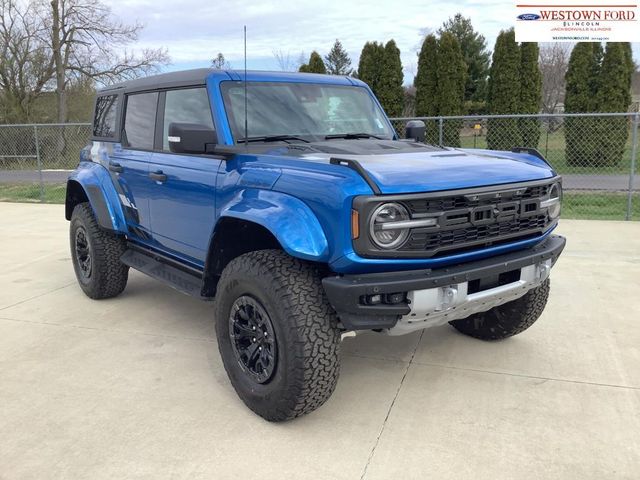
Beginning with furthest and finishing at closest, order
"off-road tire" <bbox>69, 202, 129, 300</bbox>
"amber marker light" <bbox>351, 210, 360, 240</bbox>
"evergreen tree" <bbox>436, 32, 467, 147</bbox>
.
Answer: "evergreen tree" <bbox>436, 32, 467, 147</bbox>, "off-road tire" <bbox>69, 202, 129, 300</bbox>, "amber marker light" <bbox>351, 210, 360, 240</bbox>

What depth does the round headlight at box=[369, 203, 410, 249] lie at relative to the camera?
258 cm

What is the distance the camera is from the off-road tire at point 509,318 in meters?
3.74

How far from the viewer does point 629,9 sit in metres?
12.6

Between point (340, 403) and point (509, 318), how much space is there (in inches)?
55.4

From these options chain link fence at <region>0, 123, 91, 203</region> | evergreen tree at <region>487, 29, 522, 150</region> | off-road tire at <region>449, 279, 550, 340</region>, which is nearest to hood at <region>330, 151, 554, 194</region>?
off-road tire at <region>449, 279, 550, 340</region>

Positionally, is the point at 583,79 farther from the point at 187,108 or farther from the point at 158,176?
the point at 158,176

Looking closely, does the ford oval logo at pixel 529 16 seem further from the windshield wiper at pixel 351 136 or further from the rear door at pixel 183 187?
the rear door at pixel 183 187

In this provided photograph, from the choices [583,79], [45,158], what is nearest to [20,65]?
[45,158]

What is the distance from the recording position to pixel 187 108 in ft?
12.9

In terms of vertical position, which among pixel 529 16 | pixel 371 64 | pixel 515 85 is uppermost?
pixel 529 16

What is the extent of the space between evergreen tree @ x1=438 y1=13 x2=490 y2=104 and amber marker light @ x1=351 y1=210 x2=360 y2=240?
111ft

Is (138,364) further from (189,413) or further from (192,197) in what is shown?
(192,197)

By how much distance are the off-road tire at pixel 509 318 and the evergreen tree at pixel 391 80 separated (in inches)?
486

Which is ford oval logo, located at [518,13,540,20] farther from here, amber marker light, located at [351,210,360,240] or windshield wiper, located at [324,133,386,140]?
amber marker light, located at [351,210,360,240]
